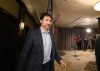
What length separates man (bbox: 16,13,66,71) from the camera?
4.32ft

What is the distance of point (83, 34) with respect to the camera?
1091 centimetres

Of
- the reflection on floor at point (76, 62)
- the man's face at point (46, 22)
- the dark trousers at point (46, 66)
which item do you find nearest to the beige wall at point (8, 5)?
the man's face at point (46, 22)

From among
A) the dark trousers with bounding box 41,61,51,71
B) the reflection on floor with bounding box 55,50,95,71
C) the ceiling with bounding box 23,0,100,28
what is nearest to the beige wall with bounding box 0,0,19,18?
the ceiling with bounding box 23,0,100,28

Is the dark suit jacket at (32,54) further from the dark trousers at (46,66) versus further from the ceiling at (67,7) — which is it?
the ceiling at (67,7)

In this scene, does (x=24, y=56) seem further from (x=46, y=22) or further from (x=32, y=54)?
(x=46, y=22)

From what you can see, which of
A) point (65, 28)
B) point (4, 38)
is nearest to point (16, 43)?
point (4, 38)

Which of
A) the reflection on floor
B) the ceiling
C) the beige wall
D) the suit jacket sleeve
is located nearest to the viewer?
the suit jacket sleeve

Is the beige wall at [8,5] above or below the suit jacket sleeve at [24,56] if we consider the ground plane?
above

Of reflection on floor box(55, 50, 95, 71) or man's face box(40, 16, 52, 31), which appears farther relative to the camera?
reflection on floor box(55, 50, 95, 71)

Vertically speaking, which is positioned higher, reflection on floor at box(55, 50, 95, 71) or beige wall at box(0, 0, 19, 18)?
beige wall at box(0, 0, 19, 18)

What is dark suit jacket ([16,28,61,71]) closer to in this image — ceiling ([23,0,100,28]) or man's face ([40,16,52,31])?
man's face ([40,16,52,31])

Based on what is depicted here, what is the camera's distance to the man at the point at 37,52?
1.32 m

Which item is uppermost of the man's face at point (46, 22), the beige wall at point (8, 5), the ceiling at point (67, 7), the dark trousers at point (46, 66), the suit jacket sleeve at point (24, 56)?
the ceiling at point (67, 7)

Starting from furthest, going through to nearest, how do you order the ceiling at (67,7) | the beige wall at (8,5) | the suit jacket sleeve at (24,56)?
the ceiling at (67,7), the beige wall at (8,5), the suit jacket sleeve at (24,56)
